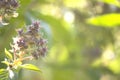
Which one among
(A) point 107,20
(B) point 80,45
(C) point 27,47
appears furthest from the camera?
(B) point 80,45

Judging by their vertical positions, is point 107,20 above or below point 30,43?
above

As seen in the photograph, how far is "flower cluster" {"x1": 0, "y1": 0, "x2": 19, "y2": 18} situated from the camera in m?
0.88

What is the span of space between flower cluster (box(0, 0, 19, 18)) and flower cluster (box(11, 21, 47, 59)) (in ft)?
0.16

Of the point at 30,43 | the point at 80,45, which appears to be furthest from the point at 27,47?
the point at 80,45

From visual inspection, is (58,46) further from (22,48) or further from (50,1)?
(22,48)

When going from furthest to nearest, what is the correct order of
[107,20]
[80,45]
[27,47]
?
1. [80,45]
2. [107,20]
3. [27,47]

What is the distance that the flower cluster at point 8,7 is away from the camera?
88cm

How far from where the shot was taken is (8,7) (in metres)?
0.89

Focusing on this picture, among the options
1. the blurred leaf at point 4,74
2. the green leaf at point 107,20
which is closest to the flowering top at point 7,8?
the blurred leaf at point 4,74

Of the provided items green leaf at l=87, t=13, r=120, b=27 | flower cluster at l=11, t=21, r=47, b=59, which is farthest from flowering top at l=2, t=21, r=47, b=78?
green leaf at l=87, t=13, r=120, b=27

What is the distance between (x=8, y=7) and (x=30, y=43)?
0.09m

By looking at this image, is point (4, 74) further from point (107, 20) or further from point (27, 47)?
point (107, 20)

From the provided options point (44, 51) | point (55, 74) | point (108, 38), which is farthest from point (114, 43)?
point (44, 51)

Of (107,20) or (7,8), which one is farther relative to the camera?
(107,20)
